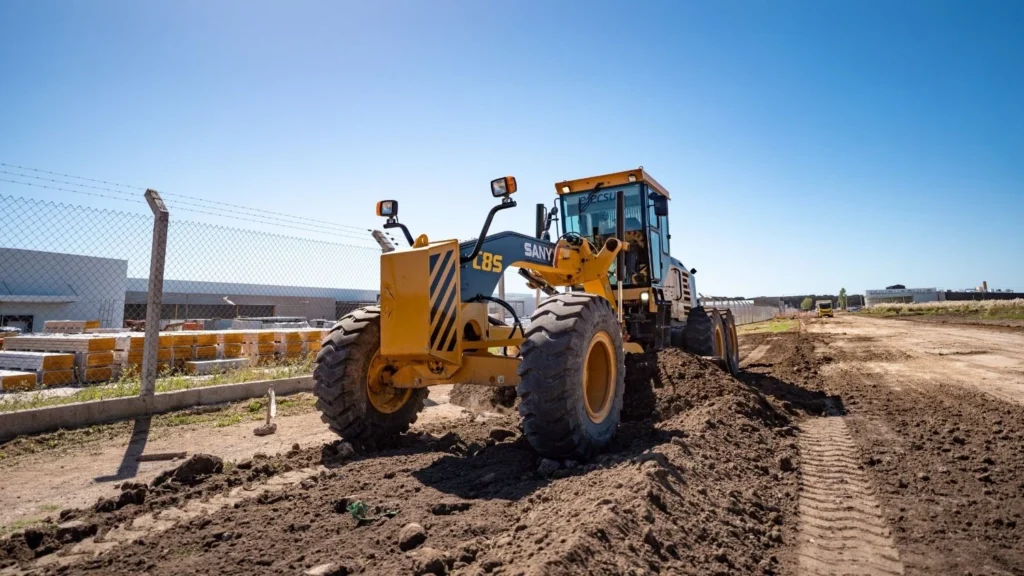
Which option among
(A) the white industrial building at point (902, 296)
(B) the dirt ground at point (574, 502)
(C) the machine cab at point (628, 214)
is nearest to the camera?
(B) the dirt ground at point (574, 502)

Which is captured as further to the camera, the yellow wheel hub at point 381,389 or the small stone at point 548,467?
the yellow wheel hub at point 381,389

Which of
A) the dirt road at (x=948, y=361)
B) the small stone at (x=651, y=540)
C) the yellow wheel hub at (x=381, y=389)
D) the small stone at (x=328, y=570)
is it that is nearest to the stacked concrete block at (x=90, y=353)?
the yellow wheel hub at (x=381, y=389)

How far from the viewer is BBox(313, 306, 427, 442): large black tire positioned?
4746 millimetres

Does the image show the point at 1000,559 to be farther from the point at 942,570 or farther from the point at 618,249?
the point at 618,249

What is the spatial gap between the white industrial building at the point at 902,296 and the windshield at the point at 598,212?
318 feet

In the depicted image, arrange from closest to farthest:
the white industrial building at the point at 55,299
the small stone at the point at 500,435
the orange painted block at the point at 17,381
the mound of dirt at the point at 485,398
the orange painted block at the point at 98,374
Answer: the small stone at the point at 500,435
the mound of dirt at the point at 485,398
the orange painted block at the point at 17,381
the orange painted block at the point at 98,374
the white industrial building at the point at 55,299

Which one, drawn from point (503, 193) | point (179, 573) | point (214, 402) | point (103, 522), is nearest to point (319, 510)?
point (179, 573)

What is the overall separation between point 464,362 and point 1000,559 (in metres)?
3.55

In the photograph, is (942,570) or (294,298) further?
(294,298)

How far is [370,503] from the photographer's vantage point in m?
3.25

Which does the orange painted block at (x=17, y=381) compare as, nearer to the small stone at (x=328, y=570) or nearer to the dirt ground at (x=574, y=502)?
the dirt ground at (x=574, y=502)

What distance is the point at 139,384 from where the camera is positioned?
25.2 ft

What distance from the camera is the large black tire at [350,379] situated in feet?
15.6

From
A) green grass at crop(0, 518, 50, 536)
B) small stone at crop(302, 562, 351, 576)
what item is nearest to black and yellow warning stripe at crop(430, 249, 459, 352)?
small stone at crop(302, 562, 351, 576)
